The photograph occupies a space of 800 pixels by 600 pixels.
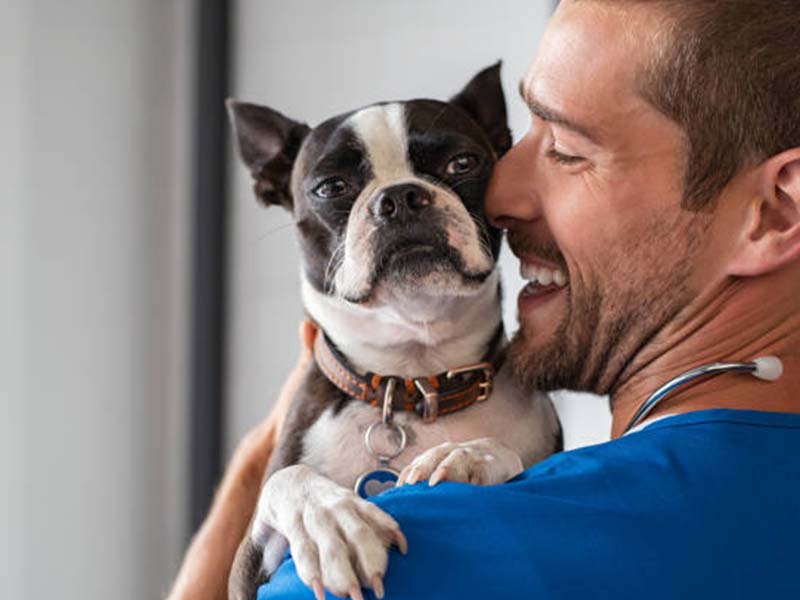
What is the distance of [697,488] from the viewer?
4.13 ft

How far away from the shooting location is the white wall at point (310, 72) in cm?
312

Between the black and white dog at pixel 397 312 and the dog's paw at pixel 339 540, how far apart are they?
1.05ft

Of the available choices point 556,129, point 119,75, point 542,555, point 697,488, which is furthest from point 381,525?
point 119,75

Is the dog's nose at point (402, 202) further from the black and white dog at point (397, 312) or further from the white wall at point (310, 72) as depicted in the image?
the white wall at point (310, 72)

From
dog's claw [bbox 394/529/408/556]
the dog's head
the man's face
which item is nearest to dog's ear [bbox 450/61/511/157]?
the dog's head

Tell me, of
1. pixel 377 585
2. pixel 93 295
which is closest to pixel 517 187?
pixel 377 585

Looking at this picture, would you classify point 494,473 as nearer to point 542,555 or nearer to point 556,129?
point 542,555

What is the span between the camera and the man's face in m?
1.50

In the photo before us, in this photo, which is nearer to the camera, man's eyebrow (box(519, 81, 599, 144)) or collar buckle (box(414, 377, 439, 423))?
man's eyebrow (box(519, 81, 599, 144))

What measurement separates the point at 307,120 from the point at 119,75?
64 centimetres

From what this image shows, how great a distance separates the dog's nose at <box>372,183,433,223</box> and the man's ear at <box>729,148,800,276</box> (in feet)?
1.69

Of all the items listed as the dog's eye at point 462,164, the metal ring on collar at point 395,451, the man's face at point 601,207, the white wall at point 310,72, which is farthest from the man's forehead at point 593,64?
the white wall at point 310,72

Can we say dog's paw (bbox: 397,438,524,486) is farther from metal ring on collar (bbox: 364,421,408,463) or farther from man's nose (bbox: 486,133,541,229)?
man's nose (bbox: 486,133,541,229)

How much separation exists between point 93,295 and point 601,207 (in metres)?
2.46
